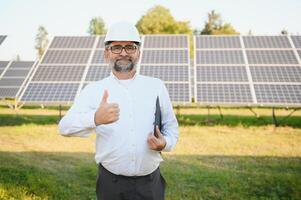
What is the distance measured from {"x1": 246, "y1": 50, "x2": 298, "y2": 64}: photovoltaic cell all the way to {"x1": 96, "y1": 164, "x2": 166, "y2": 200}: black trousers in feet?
36.2

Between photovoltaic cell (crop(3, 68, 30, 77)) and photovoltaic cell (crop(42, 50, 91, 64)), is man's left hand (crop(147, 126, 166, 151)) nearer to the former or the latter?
photovoltaic cell (crop(42, 50, 91, 64))

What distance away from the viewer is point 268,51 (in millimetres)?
13391

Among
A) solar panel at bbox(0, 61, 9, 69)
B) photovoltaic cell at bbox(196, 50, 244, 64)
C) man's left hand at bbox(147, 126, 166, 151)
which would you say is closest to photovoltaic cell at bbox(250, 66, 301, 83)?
photovoltaic cell at bbox(196, 50, 244, 64)

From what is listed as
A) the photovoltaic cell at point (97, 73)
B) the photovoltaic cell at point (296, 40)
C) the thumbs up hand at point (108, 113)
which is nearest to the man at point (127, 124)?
the thumbs up hand at point (108, 113)

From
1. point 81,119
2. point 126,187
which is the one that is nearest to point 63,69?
point 126,187

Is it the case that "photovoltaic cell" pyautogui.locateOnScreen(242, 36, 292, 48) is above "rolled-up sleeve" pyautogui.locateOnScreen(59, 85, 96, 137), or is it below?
below

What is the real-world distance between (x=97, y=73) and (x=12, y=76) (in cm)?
689

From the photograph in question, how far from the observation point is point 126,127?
106 inches

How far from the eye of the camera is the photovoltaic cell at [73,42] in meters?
14.5

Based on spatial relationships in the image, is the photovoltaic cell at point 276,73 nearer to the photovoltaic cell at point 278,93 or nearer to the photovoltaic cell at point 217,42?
the photovoltaic cell at point 278,93

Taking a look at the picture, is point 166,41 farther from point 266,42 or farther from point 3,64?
point 3,64

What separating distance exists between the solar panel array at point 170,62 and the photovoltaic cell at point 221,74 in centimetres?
50

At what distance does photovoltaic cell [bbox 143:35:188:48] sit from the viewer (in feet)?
46.8

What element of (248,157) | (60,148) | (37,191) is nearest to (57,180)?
(37,191)
